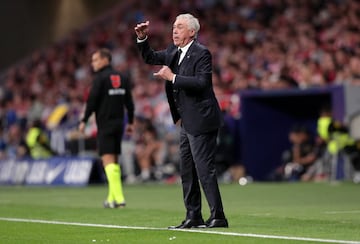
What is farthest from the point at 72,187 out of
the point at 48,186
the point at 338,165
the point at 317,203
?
the point at 317,203

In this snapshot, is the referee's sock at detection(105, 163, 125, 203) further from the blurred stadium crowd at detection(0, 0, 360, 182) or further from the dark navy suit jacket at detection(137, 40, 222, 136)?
the blurred stadium crowd at detection(0, 0, 360, 182)

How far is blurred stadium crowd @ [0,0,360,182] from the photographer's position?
25.0 metres

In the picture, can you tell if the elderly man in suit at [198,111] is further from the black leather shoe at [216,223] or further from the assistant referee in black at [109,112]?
the assistant referee in black at [109,112]

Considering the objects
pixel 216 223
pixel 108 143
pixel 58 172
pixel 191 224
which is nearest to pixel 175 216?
pixel 191 224

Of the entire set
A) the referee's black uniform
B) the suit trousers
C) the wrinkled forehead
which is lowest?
the suit trousers

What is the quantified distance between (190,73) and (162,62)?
1.88 feet

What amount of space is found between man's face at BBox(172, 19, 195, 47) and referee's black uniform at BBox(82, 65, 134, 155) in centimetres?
483

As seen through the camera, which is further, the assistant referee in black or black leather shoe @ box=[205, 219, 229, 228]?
the assistant referee in black

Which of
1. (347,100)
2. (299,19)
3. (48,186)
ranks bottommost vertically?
(48,186)

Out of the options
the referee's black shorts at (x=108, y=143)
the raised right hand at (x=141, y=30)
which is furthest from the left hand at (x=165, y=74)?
the referee's black shorts at (x=108, y=143)

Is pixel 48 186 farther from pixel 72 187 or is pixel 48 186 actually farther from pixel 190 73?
pixel 190 73

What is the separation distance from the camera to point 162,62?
11.3 meters

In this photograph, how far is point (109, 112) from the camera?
51.3 feet

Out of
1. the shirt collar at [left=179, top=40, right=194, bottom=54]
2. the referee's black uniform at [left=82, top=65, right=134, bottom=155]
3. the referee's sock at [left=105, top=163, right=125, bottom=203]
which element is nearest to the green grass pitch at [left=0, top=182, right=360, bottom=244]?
the referee's sock at [left=105, top=163, right=125, bottom=203]
